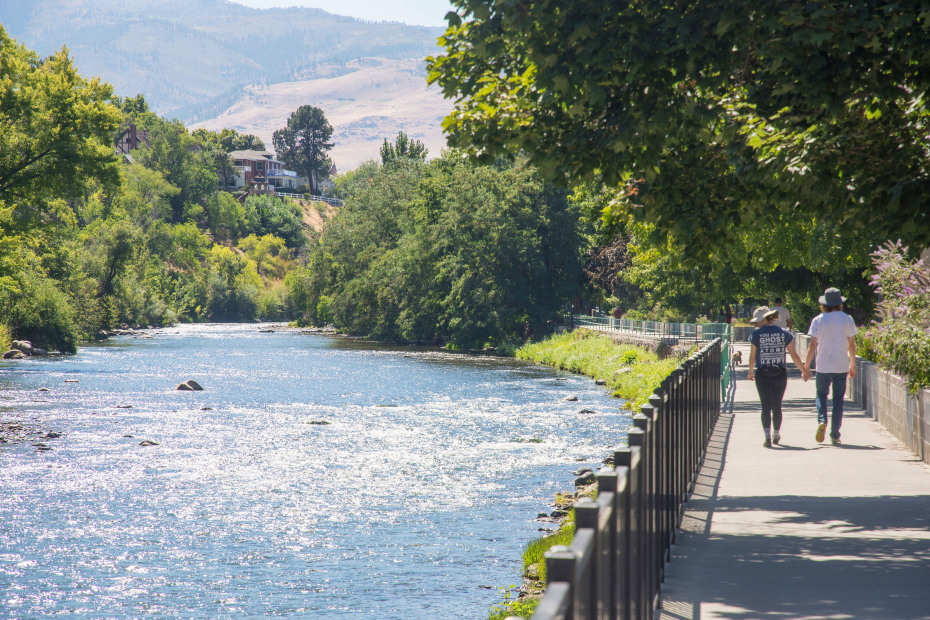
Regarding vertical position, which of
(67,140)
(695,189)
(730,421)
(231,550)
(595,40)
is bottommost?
(231,550)

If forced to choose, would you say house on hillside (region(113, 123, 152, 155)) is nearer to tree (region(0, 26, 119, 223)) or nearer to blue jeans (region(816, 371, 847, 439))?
tree (region(0, 26, 119, 223))

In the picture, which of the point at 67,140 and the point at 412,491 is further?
the point at 67,140

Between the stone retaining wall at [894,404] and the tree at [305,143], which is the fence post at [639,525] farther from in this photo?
the tree at [305,143]

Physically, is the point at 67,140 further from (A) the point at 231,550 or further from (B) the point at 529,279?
(A) the point at 231,550

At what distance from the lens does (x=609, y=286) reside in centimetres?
6925

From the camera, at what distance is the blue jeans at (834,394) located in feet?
45.4

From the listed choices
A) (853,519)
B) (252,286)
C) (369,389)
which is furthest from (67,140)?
(252,286)

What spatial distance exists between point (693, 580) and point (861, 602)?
1.14m

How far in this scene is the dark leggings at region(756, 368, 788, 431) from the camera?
46.2 feet

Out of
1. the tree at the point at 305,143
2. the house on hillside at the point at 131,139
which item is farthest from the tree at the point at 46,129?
the tree at the point at 305,143

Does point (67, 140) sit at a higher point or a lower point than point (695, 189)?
higher

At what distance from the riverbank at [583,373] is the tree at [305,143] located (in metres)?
135

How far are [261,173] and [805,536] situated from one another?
190 m

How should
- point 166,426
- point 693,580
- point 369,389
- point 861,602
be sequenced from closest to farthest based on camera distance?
point 861,602, point 693,580, point 166,426, point 369,389
